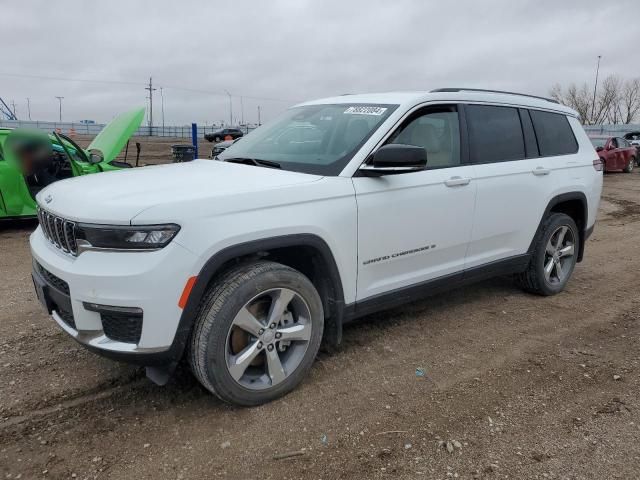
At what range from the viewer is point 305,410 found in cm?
300

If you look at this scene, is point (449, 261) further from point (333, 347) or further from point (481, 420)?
point (481, 420)

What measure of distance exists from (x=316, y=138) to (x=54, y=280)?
1907 mm

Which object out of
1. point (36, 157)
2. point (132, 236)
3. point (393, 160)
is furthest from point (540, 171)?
point (36, 157)

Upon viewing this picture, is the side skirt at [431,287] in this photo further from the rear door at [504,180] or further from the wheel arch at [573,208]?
the wheel arch at [573,208]

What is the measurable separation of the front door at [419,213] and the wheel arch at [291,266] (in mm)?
217

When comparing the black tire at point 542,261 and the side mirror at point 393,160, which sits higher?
the side mirror at point 393,160

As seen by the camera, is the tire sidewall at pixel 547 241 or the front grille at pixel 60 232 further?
the tire sidewall at pixel 547 241

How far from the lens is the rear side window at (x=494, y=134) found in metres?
4.11

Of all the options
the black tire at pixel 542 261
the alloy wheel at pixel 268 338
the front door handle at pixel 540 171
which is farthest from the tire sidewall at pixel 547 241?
the alloy wheel at pixel 268 338

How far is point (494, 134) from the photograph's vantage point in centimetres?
429

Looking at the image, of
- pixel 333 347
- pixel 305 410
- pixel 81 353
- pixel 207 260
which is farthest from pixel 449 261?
pixel 81 353

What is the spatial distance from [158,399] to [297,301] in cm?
101

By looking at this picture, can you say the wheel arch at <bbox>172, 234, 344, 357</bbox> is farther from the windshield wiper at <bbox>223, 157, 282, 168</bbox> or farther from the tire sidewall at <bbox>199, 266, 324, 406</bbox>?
the windshield wiper at <bbox>223, 157, 282, 168</bbox>

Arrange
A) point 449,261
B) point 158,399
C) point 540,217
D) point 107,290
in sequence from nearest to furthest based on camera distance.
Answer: point 107,290 → point 158,399 → point 449,261 → point 540,217
